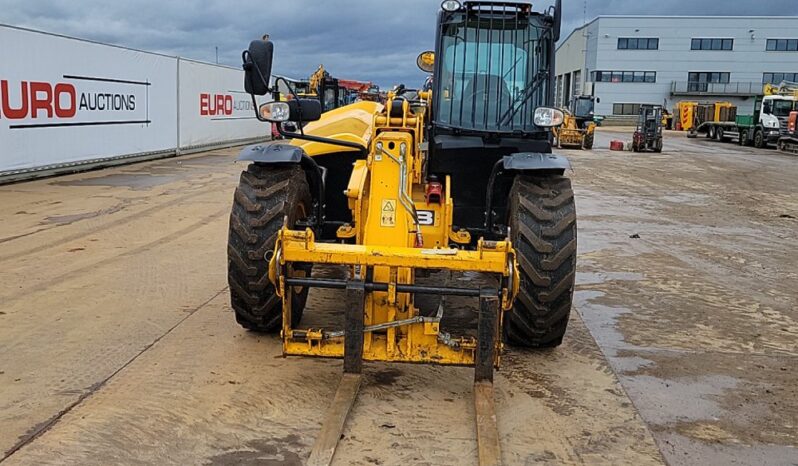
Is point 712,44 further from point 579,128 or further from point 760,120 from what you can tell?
point 579,128

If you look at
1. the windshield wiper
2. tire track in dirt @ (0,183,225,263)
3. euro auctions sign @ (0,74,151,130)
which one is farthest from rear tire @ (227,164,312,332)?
euro auctions sign @ (0,74,151,130)

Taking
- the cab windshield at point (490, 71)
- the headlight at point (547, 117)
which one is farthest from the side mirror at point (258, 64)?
the headlight at point (547, 117)

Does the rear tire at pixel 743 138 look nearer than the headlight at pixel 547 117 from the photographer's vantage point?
No

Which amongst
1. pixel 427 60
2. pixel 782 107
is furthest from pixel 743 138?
pixel 427 60

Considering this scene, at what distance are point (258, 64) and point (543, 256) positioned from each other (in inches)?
87.0

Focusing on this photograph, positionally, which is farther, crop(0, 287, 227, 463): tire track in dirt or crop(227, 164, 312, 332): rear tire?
crop(227, 164, 312, 332): rear tire

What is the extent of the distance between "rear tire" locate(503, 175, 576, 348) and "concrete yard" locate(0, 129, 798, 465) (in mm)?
324

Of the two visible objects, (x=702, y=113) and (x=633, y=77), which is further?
(x=633, y=77)

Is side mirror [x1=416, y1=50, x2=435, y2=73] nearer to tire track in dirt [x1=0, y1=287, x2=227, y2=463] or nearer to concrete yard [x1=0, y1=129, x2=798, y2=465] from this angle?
concrete yard [x1=0, y1=129, x2=798, y2=465]

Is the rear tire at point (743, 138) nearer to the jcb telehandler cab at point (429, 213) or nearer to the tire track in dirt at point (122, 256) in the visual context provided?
the tire track in dirt at point (122, 256)

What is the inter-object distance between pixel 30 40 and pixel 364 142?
11855 mm

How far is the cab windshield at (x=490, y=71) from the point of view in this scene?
6.16m

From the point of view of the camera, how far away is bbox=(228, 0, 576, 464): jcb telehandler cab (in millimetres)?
4438

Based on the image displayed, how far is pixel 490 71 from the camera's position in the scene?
6.28 metres
